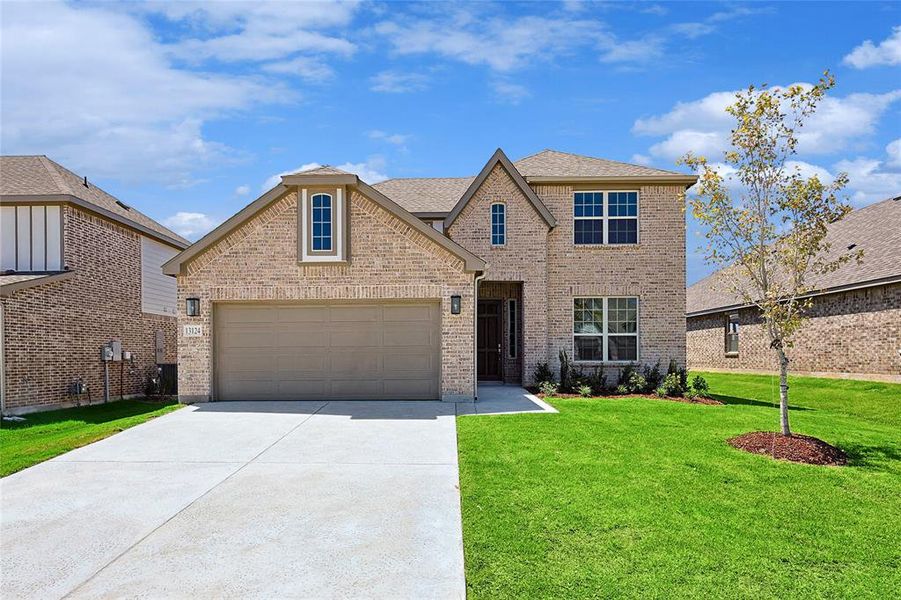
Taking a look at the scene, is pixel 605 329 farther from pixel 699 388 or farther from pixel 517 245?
pixel 517 245

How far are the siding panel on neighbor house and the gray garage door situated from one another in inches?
277

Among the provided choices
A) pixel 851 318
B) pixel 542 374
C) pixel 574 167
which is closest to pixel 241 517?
pixel 542 374

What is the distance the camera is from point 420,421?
11617 millimetres

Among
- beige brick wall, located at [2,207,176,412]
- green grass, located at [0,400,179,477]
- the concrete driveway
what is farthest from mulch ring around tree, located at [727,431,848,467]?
beige brick wall, located at [2,207,176,412]

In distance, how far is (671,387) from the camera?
1595 cm

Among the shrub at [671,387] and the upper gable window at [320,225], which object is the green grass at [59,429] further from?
the shrub at [671,387]

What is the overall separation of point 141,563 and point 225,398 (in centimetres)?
932

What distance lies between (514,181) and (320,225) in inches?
230

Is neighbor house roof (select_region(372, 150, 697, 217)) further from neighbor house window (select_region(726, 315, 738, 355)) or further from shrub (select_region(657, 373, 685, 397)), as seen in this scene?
neighbor house window (select_region(726, 315, 738, 355))

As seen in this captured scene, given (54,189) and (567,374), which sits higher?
(54,189)

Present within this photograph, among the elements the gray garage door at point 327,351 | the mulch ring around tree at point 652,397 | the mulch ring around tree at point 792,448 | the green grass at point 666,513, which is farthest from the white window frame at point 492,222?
the mulch ring around tree at point 792,448

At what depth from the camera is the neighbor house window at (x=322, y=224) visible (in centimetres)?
1400

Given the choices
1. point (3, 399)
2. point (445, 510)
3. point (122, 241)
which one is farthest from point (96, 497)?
point (122, 241)

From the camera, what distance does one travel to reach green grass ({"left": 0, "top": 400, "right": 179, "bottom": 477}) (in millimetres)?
9342
